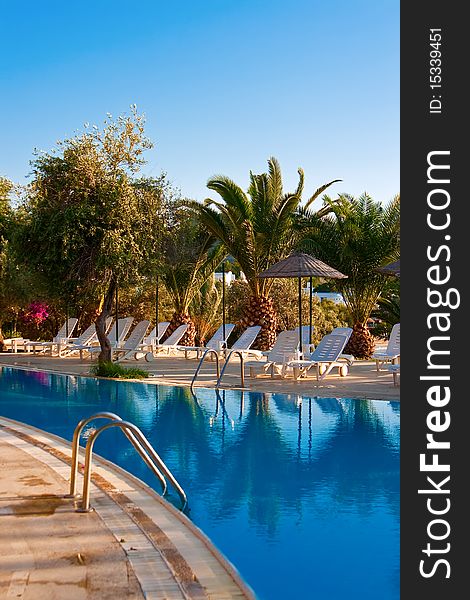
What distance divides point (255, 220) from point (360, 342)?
4.64 meters

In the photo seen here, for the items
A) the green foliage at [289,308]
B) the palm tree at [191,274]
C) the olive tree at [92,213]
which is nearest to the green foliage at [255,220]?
the palm tree at [191,274]

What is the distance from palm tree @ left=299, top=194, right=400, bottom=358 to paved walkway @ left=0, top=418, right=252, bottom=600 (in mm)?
14485

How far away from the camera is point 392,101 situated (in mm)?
15781

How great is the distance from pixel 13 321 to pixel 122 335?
7.54m

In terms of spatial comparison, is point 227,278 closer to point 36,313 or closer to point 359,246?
point 36,313

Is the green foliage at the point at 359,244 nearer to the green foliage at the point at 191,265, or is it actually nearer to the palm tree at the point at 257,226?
the palm tree at the point at 257,226

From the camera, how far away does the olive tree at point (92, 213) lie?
15.8m

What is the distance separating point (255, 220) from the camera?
21.6 m

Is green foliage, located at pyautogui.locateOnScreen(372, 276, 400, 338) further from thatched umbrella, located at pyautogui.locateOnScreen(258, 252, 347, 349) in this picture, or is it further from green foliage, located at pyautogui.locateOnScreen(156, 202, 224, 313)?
thatched umbrella, located at pyautogui.locateOnScreen(258, 252, 347, 349)

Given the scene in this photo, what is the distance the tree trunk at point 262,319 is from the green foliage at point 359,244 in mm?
2131

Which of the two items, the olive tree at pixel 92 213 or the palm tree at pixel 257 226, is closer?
the olive tree at pixel 92 213

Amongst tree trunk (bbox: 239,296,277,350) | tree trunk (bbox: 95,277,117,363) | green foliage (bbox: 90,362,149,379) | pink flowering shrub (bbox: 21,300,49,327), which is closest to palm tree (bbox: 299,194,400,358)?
tree trunk (bbox: 239,296,277,350)

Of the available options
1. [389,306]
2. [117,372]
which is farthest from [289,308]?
[117,372]

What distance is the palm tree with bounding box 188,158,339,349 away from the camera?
21328mm
